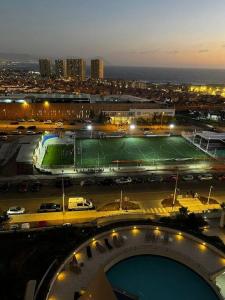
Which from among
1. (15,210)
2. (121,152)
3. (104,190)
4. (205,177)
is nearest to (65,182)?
(104,190)

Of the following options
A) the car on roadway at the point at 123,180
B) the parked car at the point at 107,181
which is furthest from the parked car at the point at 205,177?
the parked car at the point at 107,181

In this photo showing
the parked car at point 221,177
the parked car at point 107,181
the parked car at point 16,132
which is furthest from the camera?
the parked car at point 16,132

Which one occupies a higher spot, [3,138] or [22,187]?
[22,187]

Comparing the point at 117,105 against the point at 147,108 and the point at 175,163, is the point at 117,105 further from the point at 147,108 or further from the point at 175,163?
the point at 175,163

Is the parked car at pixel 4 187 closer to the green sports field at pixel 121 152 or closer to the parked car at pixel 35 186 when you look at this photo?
the parked car at pixel 35 186

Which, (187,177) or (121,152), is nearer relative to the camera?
(187,177)

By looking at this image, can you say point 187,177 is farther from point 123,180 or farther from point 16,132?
point 16,132

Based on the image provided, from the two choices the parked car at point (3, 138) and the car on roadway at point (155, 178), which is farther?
the parked car at point (3, 138)

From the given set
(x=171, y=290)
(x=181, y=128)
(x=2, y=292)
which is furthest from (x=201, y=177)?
(x=181, y=128)
